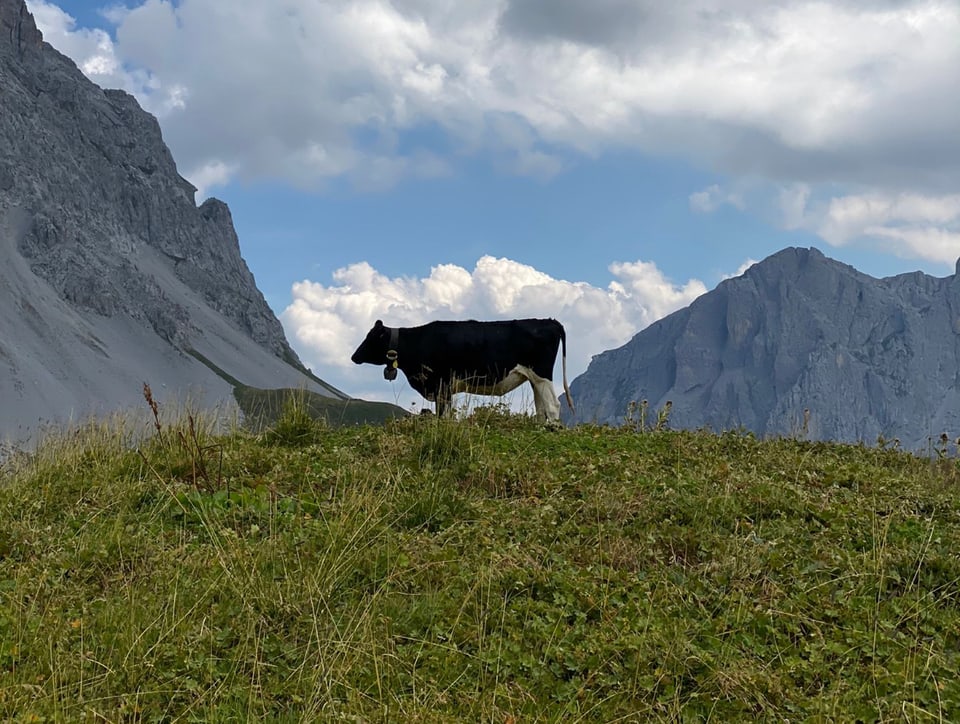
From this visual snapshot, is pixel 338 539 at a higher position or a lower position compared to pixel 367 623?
higher

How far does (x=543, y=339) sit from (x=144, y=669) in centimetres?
1277

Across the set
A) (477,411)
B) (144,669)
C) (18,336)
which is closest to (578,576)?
(144,669)

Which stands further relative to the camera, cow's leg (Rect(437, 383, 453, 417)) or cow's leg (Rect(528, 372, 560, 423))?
cow's leg (Rect(528, 372, 560, 423))

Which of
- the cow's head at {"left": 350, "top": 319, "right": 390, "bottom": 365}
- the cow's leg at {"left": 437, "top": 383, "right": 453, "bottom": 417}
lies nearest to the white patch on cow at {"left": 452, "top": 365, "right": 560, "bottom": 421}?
the cow's leg at {"left": 437, "top": 383, "right": 453, "bottom": 417}

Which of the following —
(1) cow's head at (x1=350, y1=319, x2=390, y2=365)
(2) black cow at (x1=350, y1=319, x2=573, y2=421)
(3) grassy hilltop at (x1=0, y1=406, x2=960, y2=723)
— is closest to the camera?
(3) grassy hilltop at (x1=0, y1=406, x2=960, y2=723)

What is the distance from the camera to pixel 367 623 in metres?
5.59

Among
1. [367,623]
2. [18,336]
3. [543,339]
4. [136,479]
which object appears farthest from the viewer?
[18,336]

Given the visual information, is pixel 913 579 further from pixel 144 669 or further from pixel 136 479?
pixel 136 479

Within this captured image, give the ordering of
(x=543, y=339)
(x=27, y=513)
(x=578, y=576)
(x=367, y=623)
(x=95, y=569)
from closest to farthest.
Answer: (x=367, y=623)
(x=578, y=576)
(x=95, y=569)
(x=27, y=513)
(x=543, y=339)

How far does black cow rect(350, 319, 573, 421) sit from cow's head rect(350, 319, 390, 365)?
491 millimetres

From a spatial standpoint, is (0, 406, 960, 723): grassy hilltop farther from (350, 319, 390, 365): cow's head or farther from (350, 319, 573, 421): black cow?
(350, 319, 390, 365): cow's head

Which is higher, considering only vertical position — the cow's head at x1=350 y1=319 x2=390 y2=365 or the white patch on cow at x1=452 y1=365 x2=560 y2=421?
the cow's head at x1=350 y1=319 x2=390 y2=365

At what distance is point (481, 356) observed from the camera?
55.6 feet

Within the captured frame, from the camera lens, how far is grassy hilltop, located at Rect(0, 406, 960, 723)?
16.6ft
